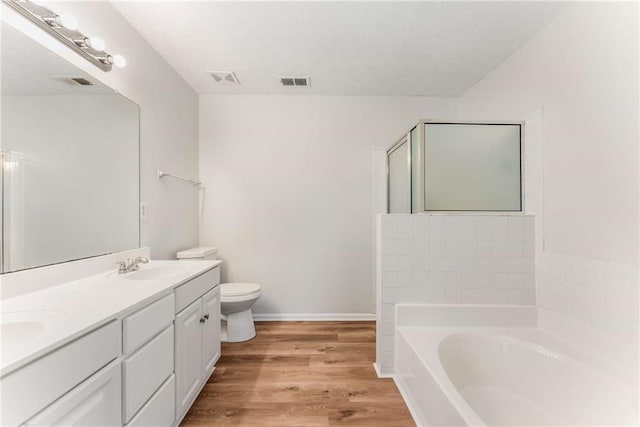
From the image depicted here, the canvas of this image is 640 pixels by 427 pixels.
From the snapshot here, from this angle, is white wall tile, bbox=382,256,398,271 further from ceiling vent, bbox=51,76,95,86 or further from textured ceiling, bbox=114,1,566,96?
ceiling vent, bbox=51,76,95,86

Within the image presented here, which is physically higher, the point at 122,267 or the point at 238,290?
the point at 122,267

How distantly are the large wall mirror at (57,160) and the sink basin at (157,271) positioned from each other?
20 cm

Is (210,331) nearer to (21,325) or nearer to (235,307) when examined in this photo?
(235,307)

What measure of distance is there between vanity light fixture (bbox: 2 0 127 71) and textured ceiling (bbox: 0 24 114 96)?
9 cm

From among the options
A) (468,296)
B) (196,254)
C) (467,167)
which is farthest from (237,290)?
(467,167)

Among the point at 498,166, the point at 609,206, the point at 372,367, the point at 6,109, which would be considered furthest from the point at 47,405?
the point at 498,166

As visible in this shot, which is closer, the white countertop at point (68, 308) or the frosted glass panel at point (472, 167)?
the white countertop at point (68, 308)

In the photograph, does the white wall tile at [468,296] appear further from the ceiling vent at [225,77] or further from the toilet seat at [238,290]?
the ceiling vent at [225,77]

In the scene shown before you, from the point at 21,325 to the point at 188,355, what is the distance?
2.53ft

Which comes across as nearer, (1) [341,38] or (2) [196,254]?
(1) [341,38]

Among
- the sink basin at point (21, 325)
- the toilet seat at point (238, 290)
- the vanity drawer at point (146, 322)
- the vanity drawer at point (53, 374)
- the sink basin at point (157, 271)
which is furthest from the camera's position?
the toilet seat at point (238, 290)

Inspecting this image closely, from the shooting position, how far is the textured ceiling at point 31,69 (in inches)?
44.5

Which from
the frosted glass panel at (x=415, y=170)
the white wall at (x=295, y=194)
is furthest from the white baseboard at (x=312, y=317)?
the frosted glass panel at (x=415, y=170)

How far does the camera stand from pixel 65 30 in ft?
4.31
